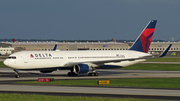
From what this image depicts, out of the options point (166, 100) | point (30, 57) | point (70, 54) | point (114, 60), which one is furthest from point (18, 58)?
point (166, 100)

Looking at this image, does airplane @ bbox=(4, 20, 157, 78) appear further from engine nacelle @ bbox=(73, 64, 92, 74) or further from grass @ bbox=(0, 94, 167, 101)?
grass @ bbox=(0, 94, 167, 101)

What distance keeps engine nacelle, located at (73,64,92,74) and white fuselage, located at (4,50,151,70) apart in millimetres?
1509

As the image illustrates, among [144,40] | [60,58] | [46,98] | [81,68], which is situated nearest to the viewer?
[46,98]

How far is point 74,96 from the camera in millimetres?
30234

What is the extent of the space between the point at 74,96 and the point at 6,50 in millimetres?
170336

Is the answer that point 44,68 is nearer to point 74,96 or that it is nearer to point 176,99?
point 74,96

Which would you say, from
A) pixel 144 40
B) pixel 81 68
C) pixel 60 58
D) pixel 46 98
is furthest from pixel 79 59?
pixel 46 98

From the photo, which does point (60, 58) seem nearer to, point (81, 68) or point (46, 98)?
point (81, 68)

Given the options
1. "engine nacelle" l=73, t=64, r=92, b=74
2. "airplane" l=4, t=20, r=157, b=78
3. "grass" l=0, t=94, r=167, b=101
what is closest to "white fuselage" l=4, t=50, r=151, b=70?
"airplane" l=4, t=20, r=157, b=78

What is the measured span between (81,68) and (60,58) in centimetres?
412

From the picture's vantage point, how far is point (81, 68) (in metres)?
53.4

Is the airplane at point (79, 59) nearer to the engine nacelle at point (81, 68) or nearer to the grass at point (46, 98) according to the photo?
the engine nacelle at point (81, 68)

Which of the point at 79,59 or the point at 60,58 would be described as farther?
the point at 79,59

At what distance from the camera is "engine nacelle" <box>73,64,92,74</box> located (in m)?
53.4
